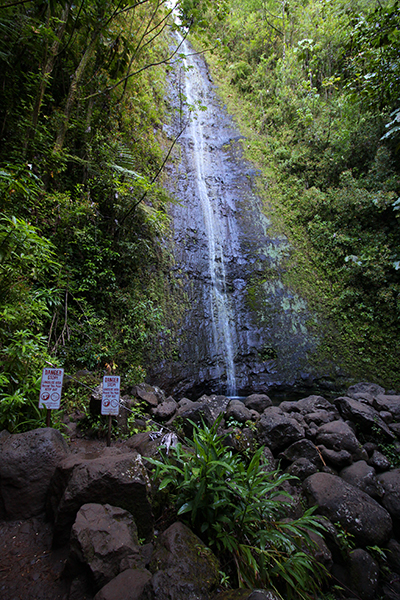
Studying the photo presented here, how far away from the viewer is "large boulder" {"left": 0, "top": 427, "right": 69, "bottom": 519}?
213 centimetres

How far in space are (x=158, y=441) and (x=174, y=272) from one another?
519 cm

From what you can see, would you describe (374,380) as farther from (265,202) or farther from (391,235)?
(265,202)

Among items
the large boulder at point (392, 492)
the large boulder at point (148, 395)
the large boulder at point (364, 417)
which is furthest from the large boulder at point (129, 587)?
the large boulder at point (364, 417)

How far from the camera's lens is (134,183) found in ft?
18.3

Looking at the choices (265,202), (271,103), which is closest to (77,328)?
(265,202)

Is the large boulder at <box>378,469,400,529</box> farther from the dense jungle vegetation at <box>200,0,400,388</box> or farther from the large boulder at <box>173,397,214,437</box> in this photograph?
the dense jungle vegetation at <box>200,0,400,388</box>

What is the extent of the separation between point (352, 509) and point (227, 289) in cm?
579

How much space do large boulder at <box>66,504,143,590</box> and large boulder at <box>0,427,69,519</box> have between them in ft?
1.96

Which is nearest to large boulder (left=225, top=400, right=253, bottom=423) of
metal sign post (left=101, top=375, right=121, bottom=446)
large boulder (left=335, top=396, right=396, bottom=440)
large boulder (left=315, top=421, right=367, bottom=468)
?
large boulder (left=315, top=421, right=367, bottom=468)

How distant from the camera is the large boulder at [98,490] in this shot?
1.95 metres

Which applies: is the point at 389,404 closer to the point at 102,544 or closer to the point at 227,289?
the point at 227,289

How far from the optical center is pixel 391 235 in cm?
761

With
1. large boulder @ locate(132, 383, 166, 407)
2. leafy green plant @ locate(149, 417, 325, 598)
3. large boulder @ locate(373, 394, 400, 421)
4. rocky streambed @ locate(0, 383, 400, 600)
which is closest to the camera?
rocky streambed @ locate(0, 383, 400, 600)

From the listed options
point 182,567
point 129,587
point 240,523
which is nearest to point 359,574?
point 240,523
